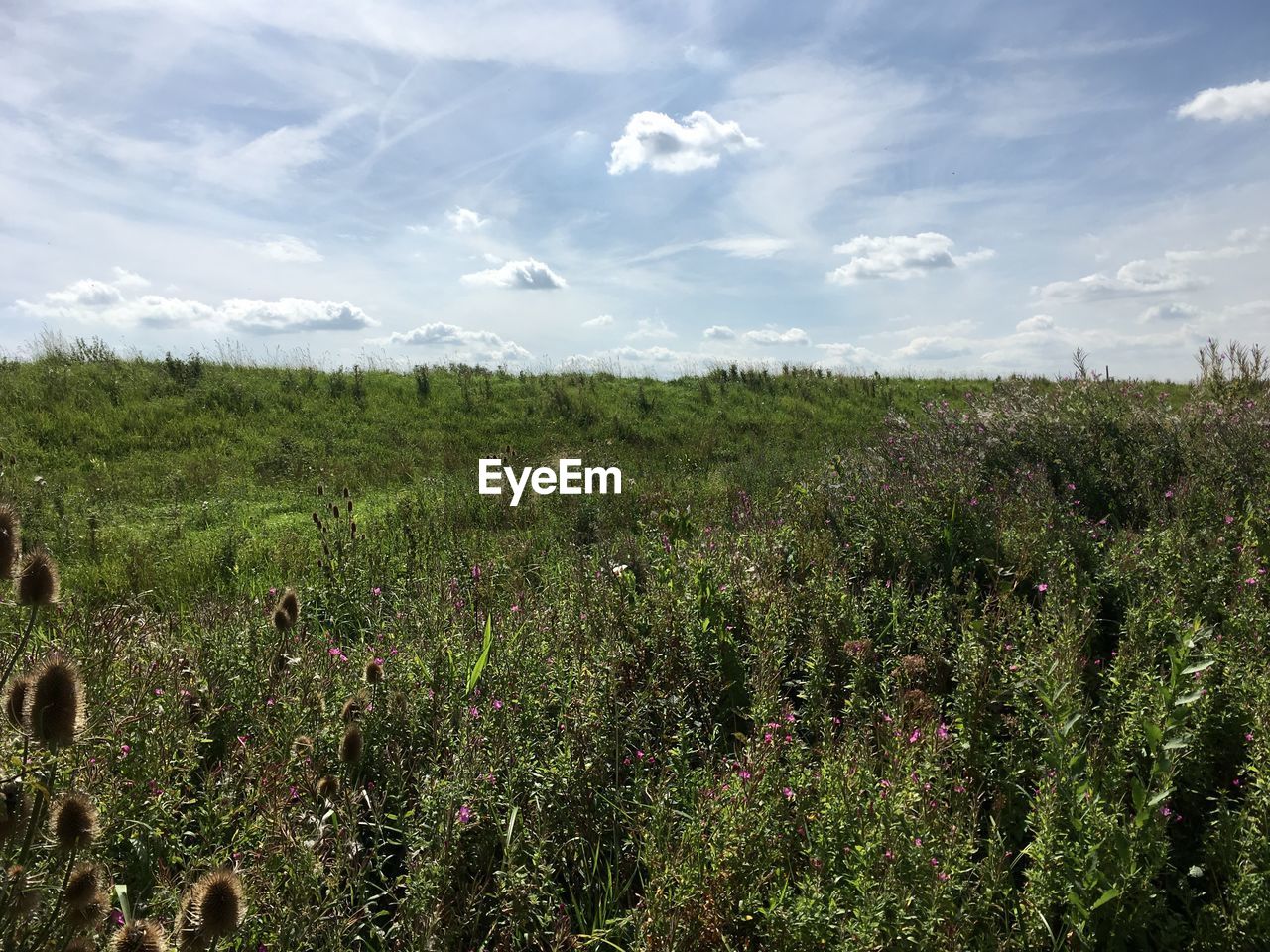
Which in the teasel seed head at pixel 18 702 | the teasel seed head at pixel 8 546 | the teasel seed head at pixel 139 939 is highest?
the teasel seed head at pixel 8 546

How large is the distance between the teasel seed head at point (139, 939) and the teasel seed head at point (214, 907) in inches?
2.2

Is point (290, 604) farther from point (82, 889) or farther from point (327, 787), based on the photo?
point (82, 889)

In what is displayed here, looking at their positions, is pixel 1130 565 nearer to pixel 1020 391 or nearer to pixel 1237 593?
pixel 1237 593

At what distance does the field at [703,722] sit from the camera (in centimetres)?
202

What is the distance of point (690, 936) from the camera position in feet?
6.81

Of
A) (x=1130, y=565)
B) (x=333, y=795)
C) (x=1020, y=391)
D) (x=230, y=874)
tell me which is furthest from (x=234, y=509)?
(x=1020, y=391)

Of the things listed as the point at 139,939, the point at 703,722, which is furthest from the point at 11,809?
the point at 703,722

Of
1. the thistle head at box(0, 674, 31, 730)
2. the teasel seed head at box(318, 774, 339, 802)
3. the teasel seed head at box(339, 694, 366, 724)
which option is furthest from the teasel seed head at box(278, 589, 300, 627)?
the thistle head at box(0, 674, 31, 730)

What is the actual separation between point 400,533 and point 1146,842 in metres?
6.16

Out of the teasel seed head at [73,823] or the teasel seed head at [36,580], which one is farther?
the teasel seed head at [36,580]

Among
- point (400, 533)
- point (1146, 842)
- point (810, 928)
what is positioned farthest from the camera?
point (400, 533)

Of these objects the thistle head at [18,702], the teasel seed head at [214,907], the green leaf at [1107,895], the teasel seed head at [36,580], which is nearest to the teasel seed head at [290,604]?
the teasel seed head at [36,580]

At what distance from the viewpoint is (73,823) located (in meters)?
1.41

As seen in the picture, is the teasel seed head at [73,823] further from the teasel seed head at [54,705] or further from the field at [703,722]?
the teasel seed head at [54,705]
